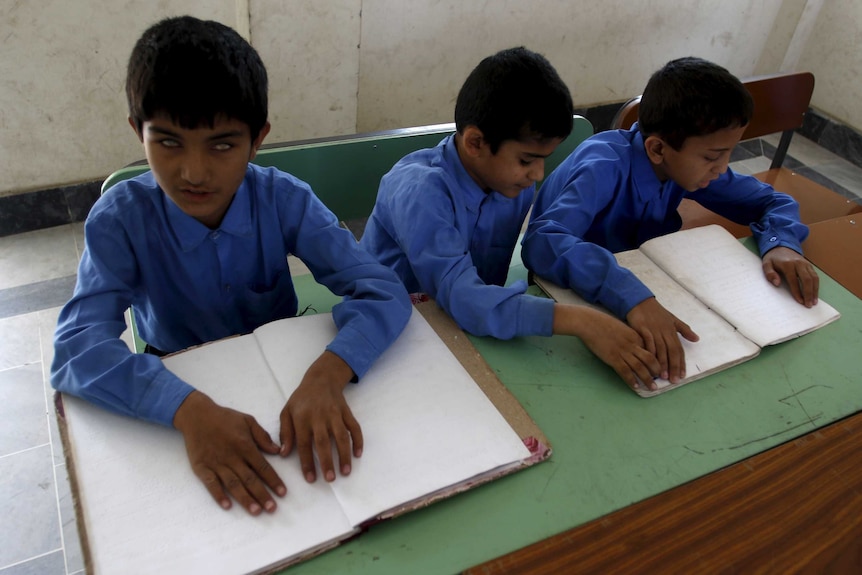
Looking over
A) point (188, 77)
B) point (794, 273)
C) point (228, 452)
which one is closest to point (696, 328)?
point (794, 273)

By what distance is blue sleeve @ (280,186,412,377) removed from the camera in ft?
2.77

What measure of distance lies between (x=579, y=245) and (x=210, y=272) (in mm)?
627

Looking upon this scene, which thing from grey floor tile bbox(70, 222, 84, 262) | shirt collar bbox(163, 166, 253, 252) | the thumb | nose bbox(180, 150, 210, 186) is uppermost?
nose bbox(180, 150, 210, 186)

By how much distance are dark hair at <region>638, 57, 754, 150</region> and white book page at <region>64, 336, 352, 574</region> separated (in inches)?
38.8

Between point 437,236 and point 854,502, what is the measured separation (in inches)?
26.8

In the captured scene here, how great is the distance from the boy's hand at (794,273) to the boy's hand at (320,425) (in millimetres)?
831

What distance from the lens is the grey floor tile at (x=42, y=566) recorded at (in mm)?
1396

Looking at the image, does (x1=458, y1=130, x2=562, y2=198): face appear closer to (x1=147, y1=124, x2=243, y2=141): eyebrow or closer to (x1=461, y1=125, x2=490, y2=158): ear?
(x1=461, y1=125, x2=490, y2=158): ear

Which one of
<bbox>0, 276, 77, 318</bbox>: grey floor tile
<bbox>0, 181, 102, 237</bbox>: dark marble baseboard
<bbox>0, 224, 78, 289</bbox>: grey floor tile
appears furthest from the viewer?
<bbox>0, 181, 102, 237</bbox>: dark marble baseboard

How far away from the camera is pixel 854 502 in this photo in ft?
2.52

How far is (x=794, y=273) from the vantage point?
44.7 inches

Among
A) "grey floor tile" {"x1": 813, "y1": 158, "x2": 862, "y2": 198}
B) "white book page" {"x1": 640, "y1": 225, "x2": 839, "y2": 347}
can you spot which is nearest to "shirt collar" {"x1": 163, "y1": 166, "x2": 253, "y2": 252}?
"white book page" {"x1": 640, "y1": 225, "x2": 839, "y2": 347}

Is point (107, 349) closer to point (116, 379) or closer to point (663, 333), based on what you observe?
point (116, 379)

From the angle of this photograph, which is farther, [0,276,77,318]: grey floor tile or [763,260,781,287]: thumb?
[0,276,77,318]: grey floor tile
